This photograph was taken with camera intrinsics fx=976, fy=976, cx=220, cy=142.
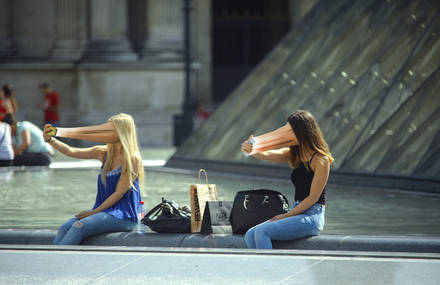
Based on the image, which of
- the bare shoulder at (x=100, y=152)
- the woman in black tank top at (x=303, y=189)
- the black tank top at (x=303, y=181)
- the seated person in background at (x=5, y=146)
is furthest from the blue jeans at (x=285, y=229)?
the seated person in background at (x=5, y=146)

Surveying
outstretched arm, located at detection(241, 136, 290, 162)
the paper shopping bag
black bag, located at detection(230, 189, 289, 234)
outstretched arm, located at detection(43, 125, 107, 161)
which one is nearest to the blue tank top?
outstretched arm, located at detection(43, 125, 107, 161)

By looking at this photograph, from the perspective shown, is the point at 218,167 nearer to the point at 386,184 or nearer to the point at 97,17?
the point at 386,184

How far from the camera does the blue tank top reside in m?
7.97

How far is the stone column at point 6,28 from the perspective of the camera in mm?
26578

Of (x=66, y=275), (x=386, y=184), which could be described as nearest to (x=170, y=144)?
(x=386, y=184)

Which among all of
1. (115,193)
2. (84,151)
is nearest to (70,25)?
(84,151)

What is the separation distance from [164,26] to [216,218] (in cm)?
1941

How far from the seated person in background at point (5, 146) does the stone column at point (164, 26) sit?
11567 millimetres

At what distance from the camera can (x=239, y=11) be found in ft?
103

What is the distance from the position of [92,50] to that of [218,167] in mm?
10902

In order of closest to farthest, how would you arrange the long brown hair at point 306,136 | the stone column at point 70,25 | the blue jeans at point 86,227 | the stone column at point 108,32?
the long brown hair at point 306,136 → the blue jeans at point 86,227 → the stone column at point 108,32 → the stone column at point 70,25

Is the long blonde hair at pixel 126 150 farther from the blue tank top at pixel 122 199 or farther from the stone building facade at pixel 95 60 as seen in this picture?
the stone building facade at pixel 95 60

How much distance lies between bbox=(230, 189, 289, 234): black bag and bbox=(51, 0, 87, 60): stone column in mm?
19383

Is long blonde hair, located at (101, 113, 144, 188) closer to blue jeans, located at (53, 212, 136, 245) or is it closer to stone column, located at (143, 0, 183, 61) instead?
blue jeans, located at (53, 212, 136, 245)
